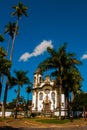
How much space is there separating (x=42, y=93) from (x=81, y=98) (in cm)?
1804

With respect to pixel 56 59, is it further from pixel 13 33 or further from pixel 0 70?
pixel 13 33

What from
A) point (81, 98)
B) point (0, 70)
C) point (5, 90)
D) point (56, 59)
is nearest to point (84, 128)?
point (0, 70)

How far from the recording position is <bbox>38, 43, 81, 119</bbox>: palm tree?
147 ft

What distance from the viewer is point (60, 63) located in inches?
1766

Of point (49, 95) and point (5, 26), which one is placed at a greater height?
point (5, 26)

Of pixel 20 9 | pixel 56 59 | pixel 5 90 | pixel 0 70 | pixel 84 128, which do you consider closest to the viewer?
pixel 84 128

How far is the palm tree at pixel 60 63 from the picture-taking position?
44938 millimetres

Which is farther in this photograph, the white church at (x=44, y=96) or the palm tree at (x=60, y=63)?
the white church at (x=44, y=96)

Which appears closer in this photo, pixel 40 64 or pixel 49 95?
pixel 40 64

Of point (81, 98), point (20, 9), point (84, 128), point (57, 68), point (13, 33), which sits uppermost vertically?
point (20, 9)

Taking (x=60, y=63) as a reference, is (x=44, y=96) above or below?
below

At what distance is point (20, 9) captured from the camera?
58.5m

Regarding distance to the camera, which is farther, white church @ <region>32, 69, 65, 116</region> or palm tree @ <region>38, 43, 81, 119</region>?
white church @ <region>32, 69, 65, 116</region>

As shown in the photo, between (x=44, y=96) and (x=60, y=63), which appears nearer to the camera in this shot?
(x=60, y=63)
